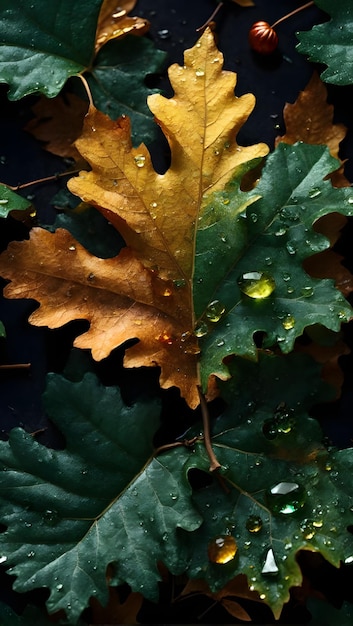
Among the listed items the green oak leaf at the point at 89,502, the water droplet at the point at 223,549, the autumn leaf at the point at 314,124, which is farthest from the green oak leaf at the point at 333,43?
the water droplet at the point at 223,549

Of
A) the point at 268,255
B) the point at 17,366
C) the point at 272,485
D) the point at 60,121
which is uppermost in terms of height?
the point at 60,121

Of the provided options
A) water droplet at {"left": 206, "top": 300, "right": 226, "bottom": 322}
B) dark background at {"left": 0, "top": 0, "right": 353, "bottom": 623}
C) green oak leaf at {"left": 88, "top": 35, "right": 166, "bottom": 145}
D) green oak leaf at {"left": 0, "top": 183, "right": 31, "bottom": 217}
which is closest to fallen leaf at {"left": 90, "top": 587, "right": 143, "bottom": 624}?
dark background at {"left": 0, "top": 0, "right": 353, "bottom": 623}

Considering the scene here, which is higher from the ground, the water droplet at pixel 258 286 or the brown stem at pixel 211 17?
the brown stem at pixel 211 17

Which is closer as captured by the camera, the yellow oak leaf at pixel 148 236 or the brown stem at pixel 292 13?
the yellow oak leaf at pixel 148 236

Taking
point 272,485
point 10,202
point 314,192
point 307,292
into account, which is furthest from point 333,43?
point 272,485

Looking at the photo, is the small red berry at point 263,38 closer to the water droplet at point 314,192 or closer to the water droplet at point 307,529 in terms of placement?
the water droplet at point 314,192

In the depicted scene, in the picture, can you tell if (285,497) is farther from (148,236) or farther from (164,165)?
(164,165)
